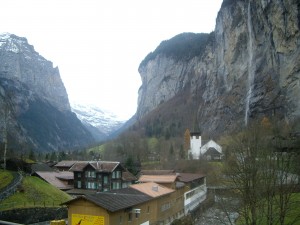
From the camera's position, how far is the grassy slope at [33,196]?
37.0 m

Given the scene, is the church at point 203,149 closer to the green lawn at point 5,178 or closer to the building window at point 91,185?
the building window at point 91,185

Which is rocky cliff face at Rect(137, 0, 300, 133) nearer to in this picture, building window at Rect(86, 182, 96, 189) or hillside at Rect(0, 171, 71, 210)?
building window at Rect(86, 182, 96, 189)

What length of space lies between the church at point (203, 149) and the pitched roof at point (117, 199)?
48.4 m

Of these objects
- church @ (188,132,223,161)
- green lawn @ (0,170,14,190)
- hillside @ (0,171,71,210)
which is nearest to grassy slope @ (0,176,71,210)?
hillside @ (0,171,71,210)

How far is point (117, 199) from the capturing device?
112 ft

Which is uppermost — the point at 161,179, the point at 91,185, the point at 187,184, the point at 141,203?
the point at 161,179

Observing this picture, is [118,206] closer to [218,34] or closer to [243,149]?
[243,149]

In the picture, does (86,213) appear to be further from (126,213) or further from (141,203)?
(141,203)

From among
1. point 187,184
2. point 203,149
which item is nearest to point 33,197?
Result: point 187,184

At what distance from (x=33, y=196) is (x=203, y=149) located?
6261cm

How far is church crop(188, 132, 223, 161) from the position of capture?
89.2 meters

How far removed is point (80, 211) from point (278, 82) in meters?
70.0

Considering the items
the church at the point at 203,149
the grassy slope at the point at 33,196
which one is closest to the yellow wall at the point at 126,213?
the grassy slope at the point at 33,196

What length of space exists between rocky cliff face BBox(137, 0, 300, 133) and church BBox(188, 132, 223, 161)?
27.8 feet
